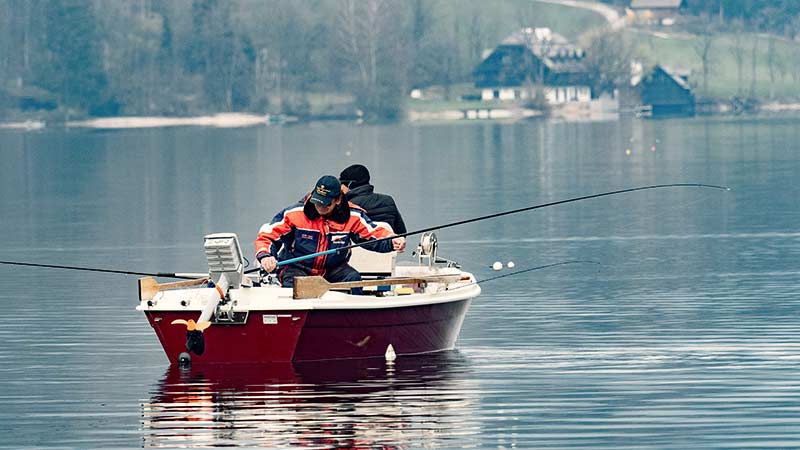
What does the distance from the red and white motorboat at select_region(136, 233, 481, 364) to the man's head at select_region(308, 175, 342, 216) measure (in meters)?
0.76

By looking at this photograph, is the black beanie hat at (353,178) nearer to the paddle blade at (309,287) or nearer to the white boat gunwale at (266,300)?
the white boat gunwale at (266,300)

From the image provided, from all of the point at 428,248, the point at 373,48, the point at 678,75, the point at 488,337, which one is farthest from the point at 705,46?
the point at 428,248

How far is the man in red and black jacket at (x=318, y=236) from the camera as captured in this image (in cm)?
1736

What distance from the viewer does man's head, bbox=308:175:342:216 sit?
55.9 ft

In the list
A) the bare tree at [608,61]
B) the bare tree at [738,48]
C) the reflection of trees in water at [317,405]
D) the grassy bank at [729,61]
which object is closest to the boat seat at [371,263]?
the reflection of trees in water at [317,405]

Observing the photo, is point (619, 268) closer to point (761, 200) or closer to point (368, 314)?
point (368, 314)

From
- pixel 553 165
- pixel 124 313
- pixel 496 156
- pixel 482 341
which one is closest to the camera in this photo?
pixel 482 341

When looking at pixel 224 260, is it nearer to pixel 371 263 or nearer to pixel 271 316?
pixel 271 316

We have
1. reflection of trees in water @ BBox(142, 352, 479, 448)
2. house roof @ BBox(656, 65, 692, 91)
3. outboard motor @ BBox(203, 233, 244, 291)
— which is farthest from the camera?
house roof @ BBox(656, 65, 692, 91)

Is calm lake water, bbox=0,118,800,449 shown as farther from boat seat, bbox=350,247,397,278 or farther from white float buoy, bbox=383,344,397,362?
boat seat, bbox=350,247,397,278

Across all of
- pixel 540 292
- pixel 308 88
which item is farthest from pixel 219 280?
pixel 308 88

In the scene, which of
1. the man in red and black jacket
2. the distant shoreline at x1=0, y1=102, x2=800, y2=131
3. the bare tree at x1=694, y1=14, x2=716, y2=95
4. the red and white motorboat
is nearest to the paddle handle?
the red and white motorboat

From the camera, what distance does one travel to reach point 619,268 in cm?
2820

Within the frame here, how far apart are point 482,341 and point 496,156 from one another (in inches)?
2363
